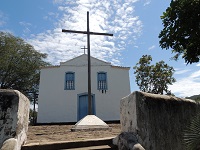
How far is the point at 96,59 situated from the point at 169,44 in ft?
36.0

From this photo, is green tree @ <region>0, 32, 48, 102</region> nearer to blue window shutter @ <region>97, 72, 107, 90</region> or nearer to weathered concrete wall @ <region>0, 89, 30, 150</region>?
blue window shutter @ <region>97, 72, 107, 90</region>

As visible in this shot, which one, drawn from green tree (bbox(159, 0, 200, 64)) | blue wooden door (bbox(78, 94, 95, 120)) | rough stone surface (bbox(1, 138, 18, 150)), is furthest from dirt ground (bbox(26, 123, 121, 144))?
blue wooden door (bbox(78, 94, 95, 120))

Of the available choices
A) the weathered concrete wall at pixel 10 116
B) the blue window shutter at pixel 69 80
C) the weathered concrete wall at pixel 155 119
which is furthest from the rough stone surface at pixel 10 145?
the blue window shutter at pixel 69 80

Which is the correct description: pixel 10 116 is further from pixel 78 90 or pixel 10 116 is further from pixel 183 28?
pixel 78 90

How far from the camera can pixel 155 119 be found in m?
4.80

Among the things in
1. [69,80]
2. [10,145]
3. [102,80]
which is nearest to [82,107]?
[69,80]

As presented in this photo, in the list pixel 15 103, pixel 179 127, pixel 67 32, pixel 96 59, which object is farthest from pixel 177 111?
pixel 96 59

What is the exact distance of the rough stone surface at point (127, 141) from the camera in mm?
3930

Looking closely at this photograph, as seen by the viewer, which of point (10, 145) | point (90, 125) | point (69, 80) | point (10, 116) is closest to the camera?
point (10, 145)

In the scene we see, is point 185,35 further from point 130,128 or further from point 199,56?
point 130,128

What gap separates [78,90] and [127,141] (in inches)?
482

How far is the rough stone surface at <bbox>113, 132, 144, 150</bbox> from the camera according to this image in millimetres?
3930

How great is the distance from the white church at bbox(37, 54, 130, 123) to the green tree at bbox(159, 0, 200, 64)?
10172 millimetres

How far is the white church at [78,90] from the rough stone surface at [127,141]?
1137 cm
